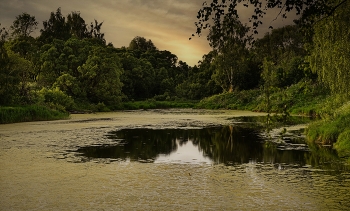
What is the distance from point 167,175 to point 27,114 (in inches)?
724

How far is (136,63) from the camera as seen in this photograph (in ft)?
215

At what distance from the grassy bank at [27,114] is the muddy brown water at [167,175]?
25.8ft

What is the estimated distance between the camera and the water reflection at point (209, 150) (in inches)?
480

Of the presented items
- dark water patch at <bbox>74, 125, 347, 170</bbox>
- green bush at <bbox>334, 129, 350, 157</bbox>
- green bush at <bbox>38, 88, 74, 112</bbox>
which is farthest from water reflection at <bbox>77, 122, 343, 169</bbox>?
green bush at <bbox>38, 88, 74, 112</bbox>

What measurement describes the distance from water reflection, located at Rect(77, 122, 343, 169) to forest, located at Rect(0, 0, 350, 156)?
135 centimetres

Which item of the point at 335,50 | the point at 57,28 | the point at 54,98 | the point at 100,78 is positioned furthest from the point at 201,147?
the point at 57,28

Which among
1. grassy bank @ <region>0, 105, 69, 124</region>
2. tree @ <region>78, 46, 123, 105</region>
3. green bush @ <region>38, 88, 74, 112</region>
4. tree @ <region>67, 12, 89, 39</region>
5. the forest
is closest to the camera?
the forest

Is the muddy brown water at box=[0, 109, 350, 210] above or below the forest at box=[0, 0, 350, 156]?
below

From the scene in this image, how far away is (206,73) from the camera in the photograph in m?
61.9

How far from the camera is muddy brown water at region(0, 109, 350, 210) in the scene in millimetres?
7359

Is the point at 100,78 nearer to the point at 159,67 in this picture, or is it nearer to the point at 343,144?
the point at 159,67

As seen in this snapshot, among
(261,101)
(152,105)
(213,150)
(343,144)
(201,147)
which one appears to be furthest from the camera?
(152,105)

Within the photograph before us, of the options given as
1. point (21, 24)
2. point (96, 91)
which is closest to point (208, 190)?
point (96, 91)

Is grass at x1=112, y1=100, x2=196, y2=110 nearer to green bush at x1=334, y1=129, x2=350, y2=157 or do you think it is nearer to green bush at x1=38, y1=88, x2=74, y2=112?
green bush at x1=38, y1=88, x2=74, y2=112
